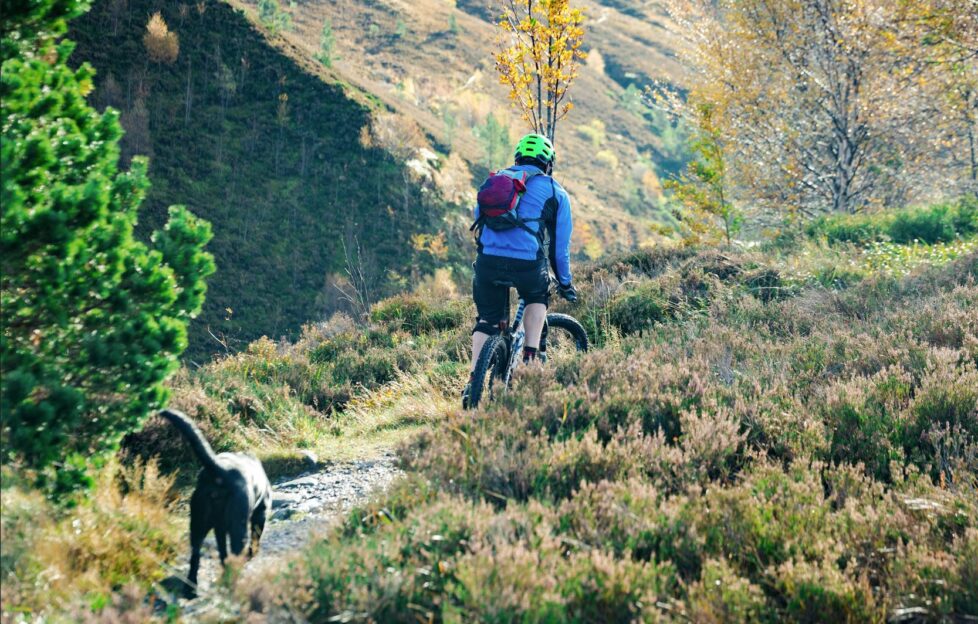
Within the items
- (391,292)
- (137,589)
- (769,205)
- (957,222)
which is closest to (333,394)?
(137,589)

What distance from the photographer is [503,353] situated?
593 centimetres

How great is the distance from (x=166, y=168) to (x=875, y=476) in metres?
35.8

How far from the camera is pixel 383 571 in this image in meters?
3.03

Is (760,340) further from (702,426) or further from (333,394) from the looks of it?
(333,394)

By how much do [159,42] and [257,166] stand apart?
29.3ft

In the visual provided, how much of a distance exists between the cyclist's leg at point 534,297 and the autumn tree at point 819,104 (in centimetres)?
1387

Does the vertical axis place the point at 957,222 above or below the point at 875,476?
above

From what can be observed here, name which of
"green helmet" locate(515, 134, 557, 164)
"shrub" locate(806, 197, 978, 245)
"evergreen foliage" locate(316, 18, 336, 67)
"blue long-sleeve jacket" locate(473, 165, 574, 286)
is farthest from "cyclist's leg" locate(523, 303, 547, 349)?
"evergreen foliage" locate(316, 18, 336, 67)

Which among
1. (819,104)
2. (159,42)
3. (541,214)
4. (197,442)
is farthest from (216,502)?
(159,42)

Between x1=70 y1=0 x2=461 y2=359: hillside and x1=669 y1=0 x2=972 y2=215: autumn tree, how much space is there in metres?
17.1

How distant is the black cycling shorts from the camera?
226 inches

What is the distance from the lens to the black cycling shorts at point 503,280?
575cm

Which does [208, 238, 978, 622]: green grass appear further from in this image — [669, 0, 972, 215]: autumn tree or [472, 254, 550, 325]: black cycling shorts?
[669, 0, 972, 215]: autumn tree

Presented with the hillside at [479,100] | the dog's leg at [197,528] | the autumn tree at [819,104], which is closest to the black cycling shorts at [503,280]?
the dog's leg at [197,528]
